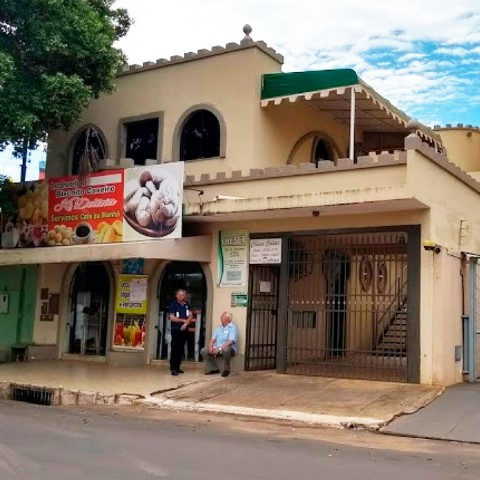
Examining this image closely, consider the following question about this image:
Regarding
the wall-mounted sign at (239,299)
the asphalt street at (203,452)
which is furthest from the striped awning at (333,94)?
the asphalt street at (203,452)

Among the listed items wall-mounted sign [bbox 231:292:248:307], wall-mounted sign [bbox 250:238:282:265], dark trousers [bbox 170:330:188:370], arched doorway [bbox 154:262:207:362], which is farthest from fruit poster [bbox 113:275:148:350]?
wall-mounted sign [bbox 250:238:282:265]

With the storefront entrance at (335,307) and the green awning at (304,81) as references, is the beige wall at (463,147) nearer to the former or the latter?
the green awning at (304,81)

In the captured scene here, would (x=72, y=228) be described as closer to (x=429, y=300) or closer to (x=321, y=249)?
(x=321, y=249)

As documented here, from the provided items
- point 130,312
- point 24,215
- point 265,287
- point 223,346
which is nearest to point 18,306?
point 24,215

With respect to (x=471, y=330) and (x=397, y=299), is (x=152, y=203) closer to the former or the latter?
(x=397, y=299)

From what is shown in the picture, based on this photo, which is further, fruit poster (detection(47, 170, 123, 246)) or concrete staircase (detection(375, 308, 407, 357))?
fruit poster (detection(47, 170, 123, 246))

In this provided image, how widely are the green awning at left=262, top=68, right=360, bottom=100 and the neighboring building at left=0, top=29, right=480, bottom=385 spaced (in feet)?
0.10

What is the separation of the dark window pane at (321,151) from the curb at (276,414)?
8.58m

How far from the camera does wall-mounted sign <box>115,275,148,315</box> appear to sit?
15602 mm

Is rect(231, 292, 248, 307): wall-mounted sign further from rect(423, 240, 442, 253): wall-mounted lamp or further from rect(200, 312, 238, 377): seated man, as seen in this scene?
rect(423, 240, 442, 253): wall-mounted lamp

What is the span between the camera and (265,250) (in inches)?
545

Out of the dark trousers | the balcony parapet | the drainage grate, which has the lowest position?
the drainage grate

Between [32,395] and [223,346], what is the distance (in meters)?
3.68

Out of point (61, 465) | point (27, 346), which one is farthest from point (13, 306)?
point (61, 465)
